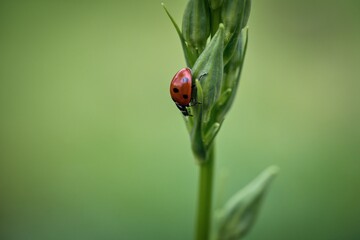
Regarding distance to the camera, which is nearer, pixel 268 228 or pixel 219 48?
pixel 219 48

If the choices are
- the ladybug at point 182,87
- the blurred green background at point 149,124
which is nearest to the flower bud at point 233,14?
the ladybug at point 182,87

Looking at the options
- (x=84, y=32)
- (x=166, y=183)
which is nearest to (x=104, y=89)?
(x=84, y=32)

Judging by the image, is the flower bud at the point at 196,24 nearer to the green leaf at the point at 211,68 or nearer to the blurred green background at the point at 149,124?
the green leaf at the point at 211,68

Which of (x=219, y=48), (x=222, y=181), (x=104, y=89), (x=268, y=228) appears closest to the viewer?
(x=219, y=48)

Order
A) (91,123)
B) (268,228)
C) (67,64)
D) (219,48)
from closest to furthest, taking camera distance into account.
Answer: (219,48) → (268,228) → (91,123) → (67,64)

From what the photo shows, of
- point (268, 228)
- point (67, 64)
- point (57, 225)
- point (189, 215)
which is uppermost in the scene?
point (67, 64)

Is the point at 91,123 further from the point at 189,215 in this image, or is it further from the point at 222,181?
the point at 222,181
